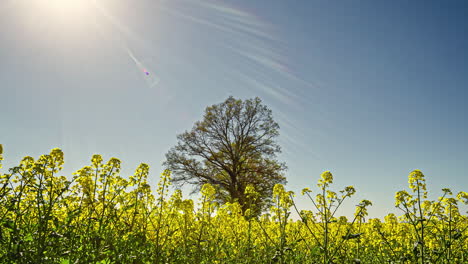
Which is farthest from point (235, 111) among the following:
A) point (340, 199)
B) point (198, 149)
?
point (340, 199)

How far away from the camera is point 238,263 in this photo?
15.6 ft

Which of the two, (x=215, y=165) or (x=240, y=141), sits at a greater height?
(x=240, y=141)

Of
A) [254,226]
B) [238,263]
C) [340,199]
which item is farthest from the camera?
[254,226]

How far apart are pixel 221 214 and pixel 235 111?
17898mm

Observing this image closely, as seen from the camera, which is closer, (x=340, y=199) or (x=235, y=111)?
(x=340, y=199)

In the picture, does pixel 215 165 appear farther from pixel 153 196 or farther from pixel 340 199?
pixel 340 199

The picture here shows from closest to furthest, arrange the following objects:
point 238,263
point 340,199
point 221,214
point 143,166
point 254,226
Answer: point 340,199, point 143,166, point 238,263, point 221,214, point 254,226

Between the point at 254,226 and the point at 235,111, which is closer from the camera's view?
the point at 254,226

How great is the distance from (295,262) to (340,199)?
183 cm

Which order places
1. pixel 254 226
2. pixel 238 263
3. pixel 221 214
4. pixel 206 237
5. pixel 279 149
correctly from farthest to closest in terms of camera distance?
1. pixel 279 149
2. pixel 254 226
3. pixel 221 214
4. pixel 206 237
5. pixel 238 263

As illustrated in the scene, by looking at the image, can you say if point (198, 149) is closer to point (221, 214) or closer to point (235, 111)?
point (235, 111)

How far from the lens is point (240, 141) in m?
23.6

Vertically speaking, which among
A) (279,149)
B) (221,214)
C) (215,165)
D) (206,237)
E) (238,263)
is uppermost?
→ (279,149)

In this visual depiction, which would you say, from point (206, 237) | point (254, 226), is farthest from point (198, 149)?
point (206, 237)
